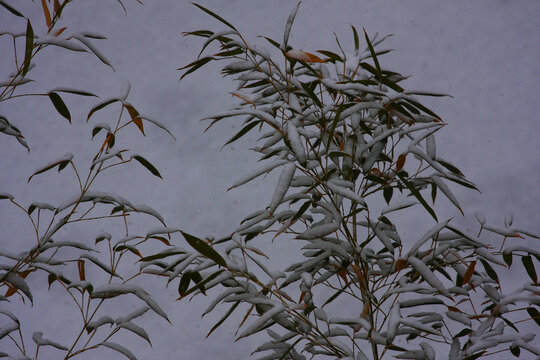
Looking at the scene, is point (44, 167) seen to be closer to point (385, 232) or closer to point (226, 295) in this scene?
point (226, 295)

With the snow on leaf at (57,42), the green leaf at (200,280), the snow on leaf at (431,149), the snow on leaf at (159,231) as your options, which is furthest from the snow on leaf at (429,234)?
the snow on leaf at (57,42)

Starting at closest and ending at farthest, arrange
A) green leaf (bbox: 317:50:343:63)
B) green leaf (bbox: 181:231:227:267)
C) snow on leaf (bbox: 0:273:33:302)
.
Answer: green leaf (bbox: 181:231:227:267)
snow on leaf (bbox: 0:273:33:302)
green leaf (bbox: 317:50:343:63)

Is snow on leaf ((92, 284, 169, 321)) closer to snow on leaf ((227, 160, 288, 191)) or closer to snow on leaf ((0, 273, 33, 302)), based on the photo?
snow on leaf ((0, 273, 33, 302))

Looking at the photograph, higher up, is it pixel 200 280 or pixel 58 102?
pixel 58 102

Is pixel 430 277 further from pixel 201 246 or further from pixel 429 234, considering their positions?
pixel 201 246

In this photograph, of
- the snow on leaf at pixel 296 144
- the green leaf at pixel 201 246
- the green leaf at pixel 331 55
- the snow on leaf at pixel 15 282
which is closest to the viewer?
the green leaf at pixel 201 246

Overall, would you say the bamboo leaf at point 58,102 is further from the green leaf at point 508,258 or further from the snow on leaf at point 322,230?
the green leaf at point 508,258

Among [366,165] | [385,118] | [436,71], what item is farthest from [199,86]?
[366,165]

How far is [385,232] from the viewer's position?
1.53 metres

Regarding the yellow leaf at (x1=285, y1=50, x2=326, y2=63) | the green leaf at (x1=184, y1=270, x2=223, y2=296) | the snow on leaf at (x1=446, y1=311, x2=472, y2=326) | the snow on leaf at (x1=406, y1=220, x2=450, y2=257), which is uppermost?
the yellow leaf at (x1=285, y1=50, x2=326, y2=63)

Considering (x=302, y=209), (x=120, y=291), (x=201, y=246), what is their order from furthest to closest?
(x=302, y=209), (x=120, y=291), (x=201, y=246)

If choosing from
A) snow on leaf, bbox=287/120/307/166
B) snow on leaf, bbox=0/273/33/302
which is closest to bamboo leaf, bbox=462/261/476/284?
snow on leaf, bbox=287/120/307/166

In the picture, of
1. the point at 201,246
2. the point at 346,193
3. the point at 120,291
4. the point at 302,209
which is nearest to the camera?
the point at 201,246

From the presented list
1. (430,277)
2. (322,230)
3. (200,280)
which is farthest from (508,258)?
(200,280)
